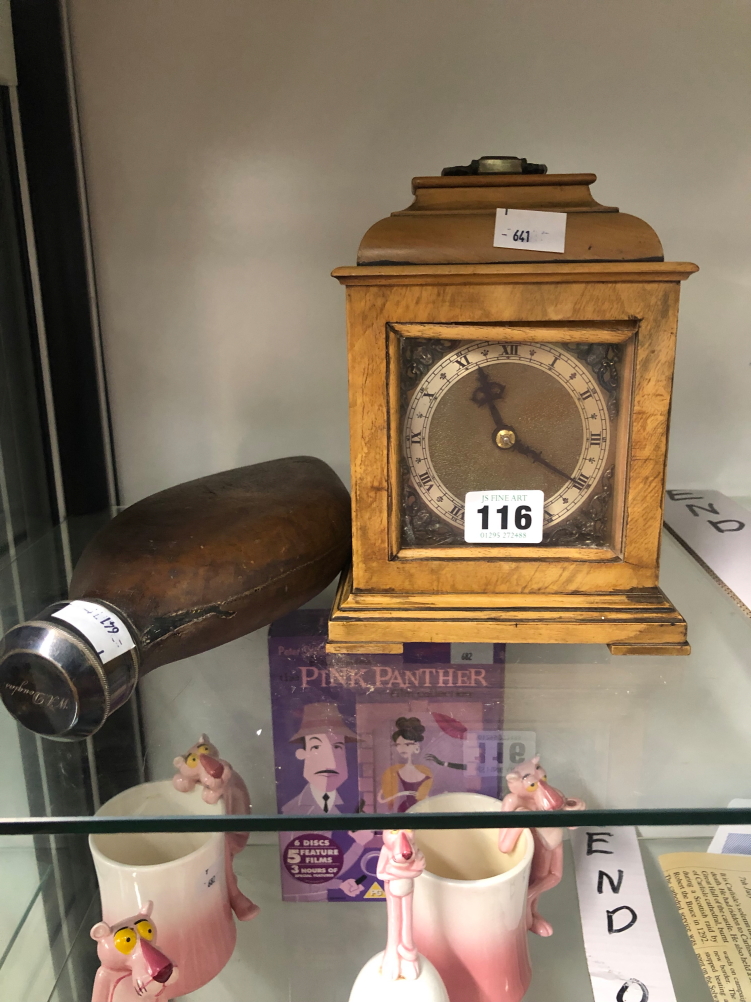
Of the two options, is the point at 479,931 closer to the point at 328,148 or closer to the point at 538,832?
the point at 538,832

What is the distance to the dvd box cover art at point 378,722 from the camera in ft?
1.69

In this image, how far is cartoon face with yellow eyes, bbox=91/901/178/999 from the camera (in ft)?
1.82

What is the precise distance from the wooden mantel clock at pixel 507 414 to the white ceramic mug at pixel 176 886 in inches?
7.9

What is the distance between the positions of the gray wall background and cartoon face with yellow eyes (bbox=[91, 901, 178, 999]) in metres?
0.47

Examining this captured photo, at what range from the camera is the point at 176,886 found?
607 millimetres

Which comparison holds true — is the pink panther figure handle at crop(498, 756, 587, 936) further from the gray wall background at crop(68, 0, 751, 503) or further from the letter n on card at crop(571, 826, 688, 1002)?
the gray wall background at crop(68, 0, 751, 503)

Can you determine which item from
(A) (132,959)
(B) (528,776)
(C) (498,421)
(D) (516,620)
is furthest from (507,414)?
(A) (132,959)

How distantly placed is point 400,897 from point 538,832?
0.15m

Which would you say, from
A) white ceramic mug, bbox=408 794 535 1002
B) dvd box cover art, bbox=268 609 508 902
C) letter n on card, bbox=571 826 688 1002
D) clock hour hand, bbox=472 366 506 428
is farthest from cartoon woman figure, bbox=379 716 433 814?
letter n on card, bbox=571 826 688 1002

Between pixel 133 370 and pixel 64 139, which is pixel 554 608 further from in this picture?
pixel 64 139

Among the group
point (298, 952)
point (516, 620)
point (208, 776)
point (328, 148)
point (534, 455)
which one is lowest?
point (298, 952)

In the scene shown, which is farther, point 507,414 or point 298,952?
point 298,952

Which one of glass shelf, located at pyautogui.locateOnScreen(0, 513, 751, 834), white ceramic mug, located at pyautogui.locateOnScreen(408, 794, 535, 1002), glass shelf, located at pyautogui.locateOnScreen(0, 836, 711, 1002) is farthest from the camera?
glass shelf, located at pyautogui.locateOnScreen(0, 836, 711, 1002)

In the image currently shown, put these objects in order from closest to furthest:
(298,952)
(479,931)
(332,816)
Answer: (332,816)
(479,931)
(298,952)
